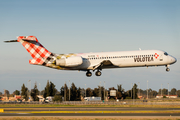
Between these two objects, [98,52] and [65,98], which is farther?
[65,98]

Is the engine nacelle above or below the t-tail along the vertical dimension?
below

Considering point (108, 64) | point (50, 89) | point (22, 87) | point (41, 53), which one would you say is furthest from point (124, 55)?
point (22, 87)

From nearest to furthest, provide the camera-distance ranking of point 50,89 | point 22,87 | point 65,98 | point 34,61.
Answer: point 34,61
point 65,98
point 50,89
point 22,87

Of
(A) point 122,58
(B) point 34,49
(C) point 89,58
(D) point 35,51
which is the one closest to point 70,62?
(C) point 89,58

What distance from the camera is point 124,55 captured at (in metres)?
41.1

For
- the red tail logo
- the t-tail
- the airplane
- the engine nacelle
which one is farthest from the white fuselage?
the red tail logo

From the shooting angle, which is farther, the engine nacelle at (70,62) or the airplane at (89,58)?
the airplane at (89,58)

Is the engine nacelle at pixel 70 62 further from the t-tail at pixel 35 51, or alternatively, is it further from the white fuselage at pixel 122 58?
the t-tail at pixel 35 51

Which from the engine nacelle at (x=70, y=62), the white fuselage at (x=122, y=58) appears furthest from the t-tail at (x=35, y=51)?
the white fuselage at (x=122, y=58)

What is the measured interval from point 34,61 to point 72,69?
19.6ft

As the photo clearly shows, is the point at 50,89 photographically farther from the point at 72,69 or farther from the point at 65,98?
the point at 72,69

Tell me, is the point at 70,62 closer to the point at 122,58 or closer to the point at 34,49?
the point at 34,49

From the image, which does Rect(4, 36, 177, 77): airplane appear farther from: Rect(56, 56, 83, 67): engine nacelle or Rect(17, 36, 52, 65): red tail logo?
Rect(56, 56, 83, 67): engine nacelle

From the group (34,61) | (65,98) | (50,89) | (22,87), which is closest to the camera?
(34,61)
